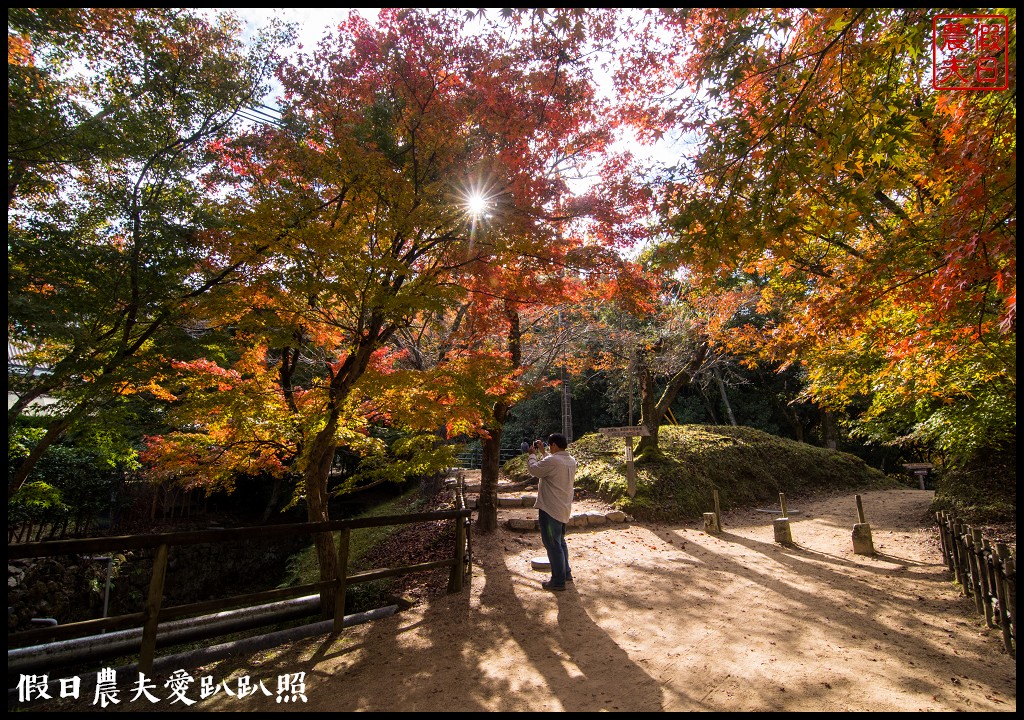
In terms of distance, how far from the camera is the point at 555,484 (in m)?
5.27

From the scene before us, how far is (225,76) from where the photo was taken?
5438mm

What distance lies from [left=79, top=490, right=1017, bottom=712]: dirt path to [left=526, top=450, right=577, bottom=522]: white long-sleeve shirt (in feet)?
3.17

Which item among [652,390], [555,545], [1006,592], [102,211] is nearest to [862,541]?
[1006,592]

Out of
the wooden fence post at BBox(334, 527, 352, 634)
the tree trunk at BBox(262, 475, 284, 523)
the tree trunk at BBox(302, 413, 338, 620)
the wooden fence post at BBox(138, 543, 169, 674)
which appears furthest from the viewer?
the tree trunk at BBox(262, 475, 284, 523)

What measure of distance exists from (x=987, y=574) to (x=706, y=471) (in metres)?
8.52

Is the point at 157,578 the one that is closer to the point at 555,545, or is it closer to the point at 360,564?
the point at 555,545

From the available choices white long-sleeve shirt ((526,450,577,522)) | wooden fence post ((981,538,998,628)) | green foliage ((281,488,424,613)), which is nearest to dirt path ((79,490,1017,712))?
wooden fence post ((981,538,998,628))

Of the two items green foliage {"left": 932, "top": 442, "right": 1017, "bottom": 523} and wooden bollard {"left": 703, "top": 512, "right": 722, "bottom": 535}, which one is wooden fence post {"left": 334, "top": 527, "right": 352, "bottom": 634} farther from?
green foliage {"left": 932, "top": 442, "right": 1017, "bottom": 523}

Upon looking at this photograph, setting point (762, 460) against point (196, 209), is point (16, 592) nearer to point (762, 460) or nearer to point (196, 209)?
point (196, 209)

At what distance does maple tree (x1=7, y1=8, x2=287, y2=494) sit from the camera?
13.3 feet

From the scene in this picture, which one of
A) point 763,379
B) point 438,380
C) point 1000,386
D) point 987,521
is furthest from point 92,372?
point 763,379

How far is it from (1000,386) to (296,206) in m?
8.61

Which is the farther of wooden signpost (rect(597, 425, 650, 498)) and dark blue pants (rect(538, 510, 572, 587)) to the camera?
wooden signpost (rect(597, 425, 650, 498))

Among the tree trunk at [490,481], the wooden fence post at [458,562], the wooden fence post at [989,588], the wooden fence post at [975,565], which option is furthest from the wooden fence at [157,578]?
the wooden fence post at [975,565]
